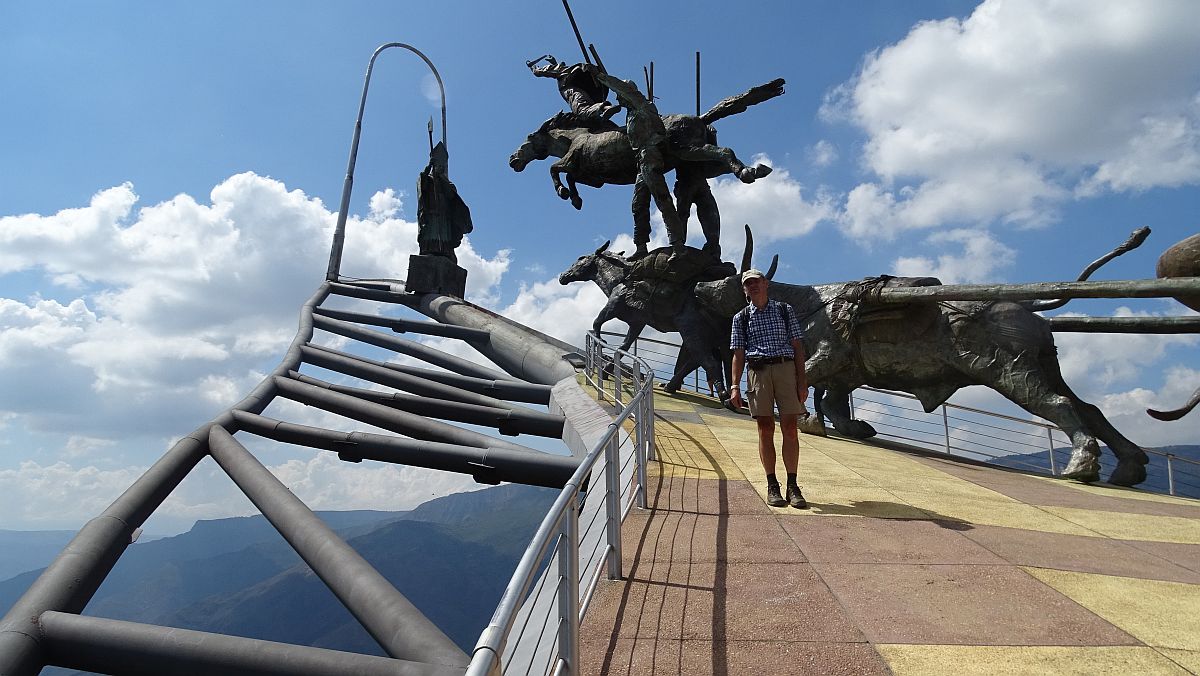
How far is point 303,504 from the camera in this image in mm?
5918

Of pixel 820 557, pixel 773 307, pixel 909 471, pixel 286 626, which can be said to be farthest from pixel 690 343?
pixel 286 626

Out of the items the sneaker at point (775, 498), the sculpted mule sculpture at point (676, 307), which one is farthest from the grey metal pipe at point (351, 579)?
the sculpted mule sculpture at point (676, 307)

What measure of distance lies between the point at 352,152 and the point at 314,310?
23.5 feet

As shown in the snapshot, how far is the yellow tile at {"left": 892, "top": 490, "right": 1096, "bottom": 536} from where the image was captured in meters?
4.75

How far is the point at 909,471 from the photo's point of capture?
280 inches

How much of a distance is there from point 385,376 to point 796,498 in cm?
830

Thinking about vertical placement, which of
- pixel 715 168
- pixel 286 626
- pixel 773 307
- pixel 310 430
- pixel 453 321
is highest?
pixel 715 168

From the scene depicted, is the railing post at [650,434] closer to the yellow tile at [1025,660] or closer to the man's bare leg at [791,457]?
the man's bare leg at [791,457]

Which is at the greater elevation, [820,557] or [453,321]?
[453,321]

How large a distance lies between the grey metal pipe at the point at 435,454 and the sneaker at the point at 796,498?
2.25 meters

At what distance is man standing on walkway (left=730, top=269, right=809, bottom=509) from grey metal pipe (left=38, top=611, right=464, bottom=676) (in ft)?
8.48

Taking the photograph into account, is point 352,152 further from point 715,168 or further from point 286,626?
point 286,626

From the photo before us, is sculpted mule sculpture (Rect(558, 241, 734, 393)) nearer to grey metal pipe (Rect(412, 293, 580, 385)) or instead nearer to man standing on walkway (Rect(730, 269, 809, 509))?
grey metal pipe (Rect(412, 293, 580, 385))

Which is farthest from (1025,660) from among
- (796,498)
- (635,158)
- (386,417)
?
(635,158)
